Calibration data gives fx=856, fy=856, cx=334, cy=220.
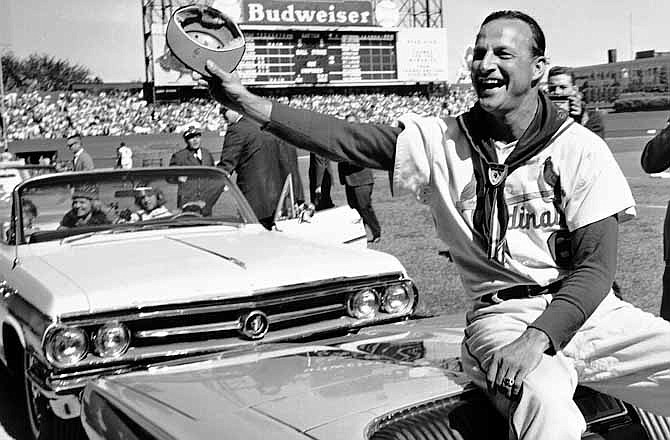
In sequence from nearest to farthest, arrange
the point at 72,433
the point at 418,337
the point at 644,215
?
the point at 418,337 → the point at 72,433 → the point at 644,215

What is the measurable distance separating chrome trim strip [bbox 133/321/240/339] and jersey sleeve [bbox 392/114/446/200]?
216cm

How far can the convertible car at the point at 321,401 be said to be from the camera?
77.0 inches

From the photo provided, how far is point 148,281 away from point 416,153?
2.26 m

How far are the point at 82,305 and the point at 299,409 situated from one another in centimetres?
237

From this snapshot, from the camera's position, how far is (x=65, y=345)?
412 cm

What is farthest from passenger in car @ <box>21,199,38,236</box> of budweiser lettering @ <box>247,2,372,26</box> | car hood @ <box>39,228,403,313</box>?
budweiser lettering @ <box>247,2,372,26</box>

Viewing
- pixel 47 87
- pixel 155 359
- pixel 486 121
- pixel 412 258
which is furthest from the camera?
pixel 47 87

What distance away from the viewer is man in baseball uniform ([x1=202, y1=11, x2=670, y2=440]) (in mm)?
2102

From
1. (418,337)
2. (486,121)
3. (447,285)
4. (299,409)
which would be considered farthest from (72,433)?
(447,285)

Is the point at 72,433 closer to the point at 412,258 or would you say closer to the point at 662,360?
the point at 662,360

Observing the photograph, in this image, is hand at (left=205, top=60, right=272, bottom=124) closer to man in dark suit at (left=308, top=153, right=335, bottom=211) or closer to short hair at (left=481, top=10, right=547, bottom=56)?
short hair at (left=481, top=10, right=547, bottom=56)

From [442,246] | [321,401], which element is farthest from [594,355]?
[442,246]

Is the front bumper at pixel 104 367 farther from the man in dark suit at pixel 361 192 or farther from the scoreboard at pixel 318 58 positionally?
the scoreboard at pixel 318 58

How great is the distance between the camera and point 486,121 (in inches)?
96.2
